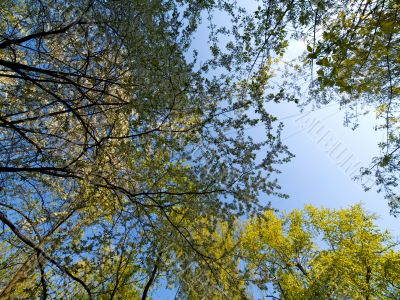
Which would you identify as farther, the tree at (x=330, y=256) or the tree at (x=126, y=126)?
the tree at (x=330, y=256)

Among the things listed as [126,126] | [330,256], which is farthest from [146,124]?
[330,256]

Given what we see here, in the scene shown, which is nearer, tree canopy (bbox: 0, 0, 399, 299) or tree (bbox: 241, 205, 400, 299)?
tree canopy (bbox: 0, 0, 399, 299)

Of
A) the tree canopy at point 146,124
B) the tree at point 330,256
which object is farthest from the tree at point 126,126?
the tree at point 330,256

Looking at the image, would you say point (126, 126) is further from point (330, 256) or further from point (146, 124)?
point (330, 256)

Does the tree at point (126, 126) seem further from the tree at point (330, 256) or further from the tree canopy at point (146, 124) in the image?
the tree at point (330, 256)

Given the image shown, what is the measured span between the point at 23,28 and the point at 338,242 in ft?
52.3

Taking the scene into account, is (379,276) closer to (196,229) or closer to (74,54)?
(196,229)

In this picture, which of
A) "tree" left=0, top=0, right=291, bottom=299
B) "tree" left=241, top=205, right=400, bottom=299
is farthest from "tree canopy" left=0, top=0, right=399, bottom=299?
"tree" left=241, top=205, right=400, bottom=299

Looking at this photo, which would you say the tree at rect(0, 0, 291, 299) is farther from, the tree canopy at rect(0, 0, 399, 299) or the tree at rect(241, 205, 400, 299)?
the tree at rect(241, 205, 400, 299)

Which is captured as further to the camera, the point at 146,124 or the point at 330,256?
the point at 330,256

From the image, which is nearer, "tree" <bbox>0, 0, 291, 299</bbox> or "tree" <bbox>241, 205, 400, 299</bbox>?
"tree" <bbox>0, 0, 291, 299</bbox>

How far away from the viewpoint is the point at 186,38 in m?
4.75

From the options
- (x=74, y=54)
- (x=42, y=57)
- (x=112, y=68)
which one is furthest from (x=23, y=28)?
(x=112, y=68)

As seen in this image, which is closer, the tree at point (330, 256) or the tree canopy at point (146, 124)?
the tree canopy at point (146, 124)
